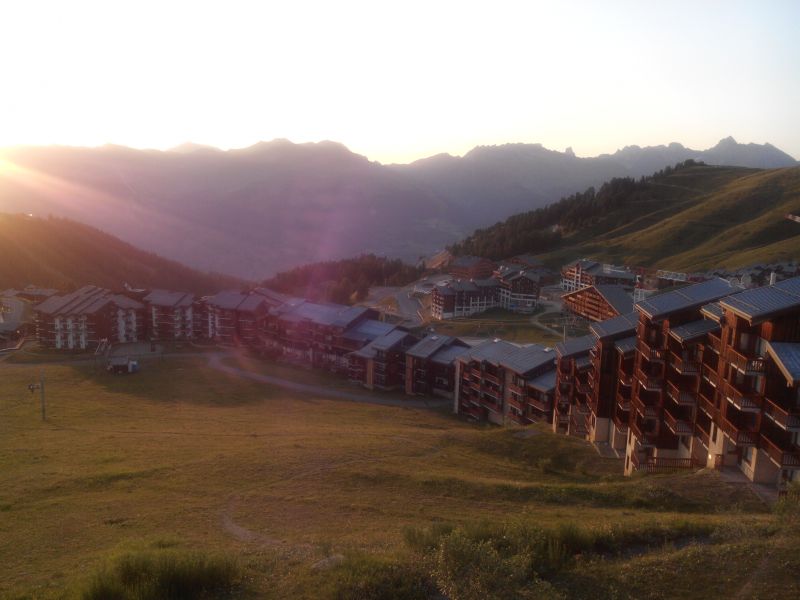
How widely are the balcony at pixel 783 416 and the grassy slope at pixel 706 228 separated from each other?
70.8 m

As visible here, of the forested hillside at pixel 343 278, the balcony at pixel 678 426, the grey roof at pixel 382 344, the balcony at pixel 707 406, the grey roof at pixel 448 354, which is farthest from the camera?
the forested hillside at pixel 343 278

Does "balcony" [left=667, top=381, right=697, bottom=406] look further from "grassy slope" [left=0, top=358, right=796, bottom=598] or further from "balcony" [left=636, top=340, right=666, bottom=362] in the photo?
"grassy slope" [left=0, top=358, right=796, bottom=598]

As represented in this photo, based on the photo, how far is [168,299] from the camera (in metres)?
78.3

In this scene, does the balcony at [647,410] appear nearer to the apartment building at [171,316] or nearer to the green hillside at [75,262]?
the apartment building at [171,316]

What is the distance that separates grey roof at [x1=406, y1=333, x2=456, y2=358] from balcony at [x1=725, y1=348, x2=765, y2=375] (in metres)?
34.7

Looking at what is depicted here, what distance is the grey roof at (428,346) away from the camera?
5553 cm

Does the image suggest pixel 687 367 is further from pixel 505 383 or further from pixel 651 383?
pixel 505 383

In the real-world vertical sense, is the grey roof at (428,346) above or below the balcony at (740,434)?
below

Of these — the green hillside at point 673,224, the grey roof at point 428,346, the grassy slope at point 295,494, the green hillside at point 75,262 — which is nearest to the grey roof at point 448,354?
the grey roof at point 428,346

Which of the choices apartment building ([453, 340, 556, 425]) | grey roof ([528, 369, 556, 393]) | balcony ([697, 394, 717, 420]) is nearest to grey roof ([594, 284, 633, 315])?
apartment building ([453, 340, 556, 425])

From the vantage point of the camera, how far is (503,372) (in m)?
45.1

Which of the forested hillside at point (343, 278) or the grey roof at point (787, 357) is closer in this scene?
the grey roof at point (787, 357)

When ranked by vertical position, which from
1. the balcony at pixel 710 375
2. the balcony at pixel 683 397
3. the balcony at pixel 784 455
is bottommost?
the balcony at pixel 784 455

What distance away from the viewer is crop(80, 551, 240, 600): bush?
1070 cm
